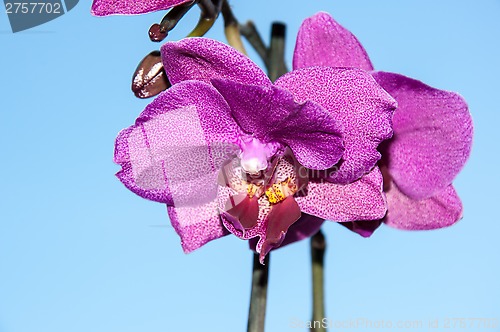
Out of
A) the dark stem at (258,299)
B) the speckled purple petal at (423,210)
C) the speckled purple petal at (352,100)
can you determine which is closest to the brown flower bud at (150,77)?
the speckled purple petal at (352,100)

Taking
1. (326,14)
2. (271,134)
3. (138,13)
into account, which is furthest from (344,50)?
(138,13)

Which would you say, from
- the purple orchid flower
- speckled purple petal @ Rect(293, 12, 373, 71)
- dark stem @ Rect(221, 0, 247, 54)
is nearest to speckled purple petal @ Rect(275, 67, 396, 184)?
the purple orchid flower

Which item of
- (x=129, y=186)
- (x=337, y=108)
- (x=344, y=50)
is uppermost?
(x=344, y=50)

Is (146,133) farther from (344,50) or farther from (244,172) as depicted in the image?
(344,50)

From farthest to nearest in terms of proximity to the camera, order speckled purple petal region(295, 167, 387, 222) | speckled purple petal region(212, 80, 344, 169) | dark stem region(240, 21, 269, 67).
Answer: dark stem region(240, 21, 269, 67) → speckled purple petal region(295, 167, 387, 222) → speckled purple petal region(212, 80, 344, 169)

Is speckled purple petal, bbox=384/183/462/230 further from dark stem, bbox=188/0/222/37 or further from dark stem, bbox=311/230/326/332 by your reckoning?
dark stem, bbox=188/0/222/37

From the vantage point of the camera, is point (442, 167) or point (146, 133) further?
point (442, 167)
